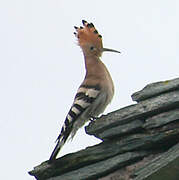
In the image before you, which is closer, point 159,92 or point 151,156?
point 151,156

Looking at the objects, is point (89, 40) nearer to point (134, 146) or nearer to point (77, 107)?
point (77, 107)

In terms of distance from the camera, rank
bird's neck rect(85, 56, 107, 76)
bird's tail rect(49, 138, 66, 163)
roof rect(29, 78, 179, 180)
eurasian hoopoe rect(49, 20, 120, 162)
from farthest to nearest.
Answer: bird's neck rect(85, 56, 107, 76) < eurasian hoopoe rect(49, 20, 120, 162) < bird's tail rect(49, 138, 66, 163) < roof rect(29, 78, 179, 180)

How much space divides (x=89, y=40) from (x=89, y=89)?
2.23 ft

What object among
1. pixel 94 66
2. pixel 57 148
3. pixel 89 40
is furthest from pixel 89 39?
pixel 57 148

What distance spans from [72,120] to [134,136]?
4.14ft

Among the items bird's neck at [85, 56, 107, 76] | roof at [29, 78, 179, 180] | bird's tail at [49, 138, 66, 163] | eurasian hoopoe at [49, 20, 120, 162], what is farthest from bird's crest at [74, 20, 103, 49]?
roof at [29, 78, 179, 180]

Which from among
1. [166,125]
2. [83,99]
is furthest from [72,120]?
[166,125]

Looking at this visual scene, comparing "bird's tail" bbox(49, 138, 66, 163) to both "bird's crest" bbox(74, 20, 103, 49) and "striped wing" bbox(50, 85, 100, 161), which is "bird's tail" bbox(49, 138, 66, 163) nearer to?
"striped wing" bbox(50, 85, 100, 161)

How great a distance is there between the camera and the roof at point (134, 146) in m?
2.83

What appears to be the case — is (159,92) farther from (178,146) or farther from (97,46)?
(97,46)

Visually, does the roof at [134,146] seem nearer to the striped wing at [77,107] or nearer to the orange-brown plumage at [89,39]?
the striped wing at [77,107]

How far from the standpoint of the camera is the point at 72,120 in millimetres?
4293

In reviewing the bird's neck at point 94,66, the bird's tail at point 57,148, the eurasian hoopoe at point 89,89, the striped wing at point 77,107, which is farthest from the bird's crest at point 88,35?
the bird's tail at point 57,148

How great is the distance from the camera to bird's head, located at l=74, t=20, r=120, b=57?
203 inches
